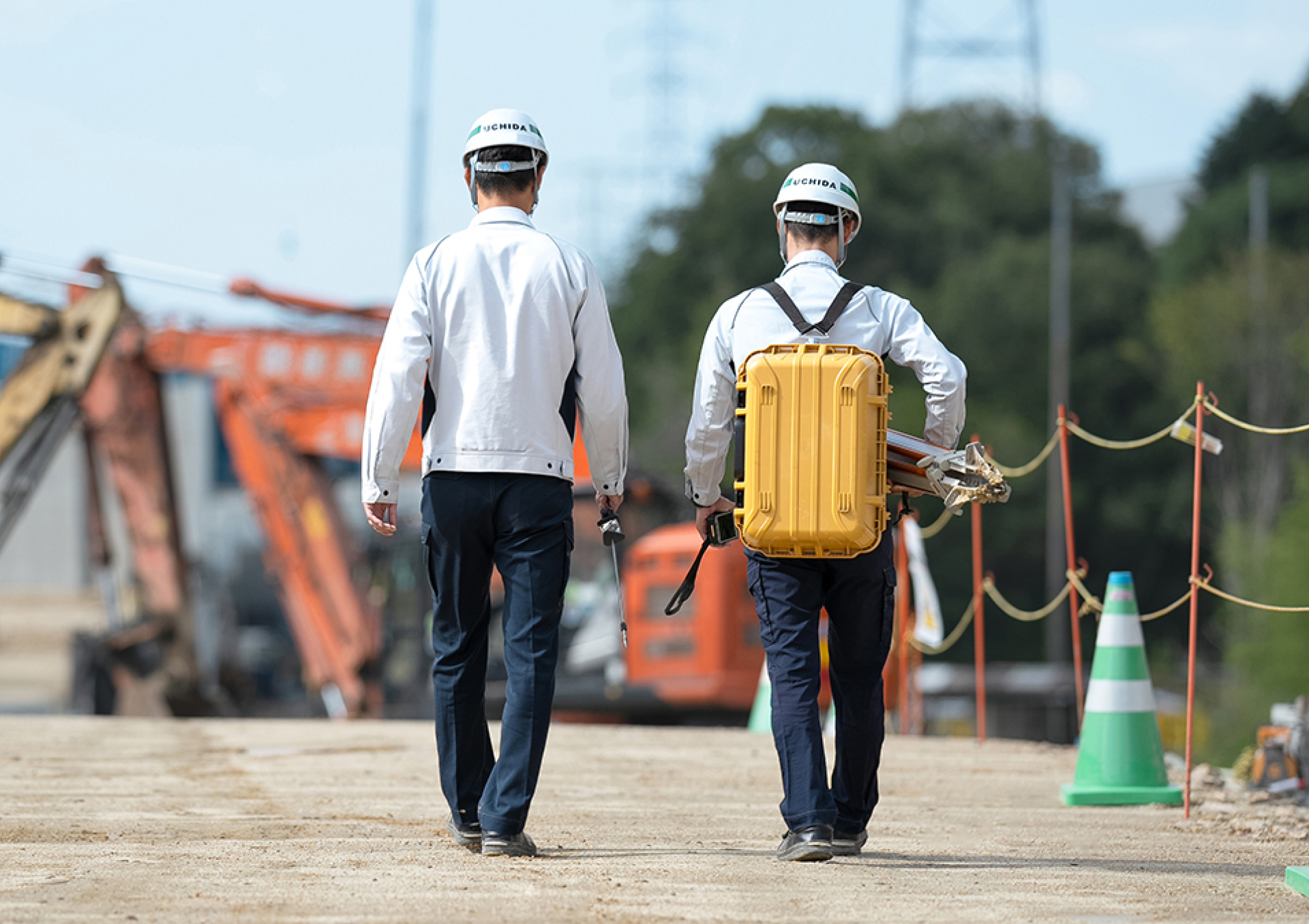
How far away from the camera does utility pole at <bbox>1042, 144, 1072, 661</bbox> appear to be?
47.3 meters

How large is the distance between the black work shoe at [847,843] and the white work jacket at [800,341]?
1091 millimetres

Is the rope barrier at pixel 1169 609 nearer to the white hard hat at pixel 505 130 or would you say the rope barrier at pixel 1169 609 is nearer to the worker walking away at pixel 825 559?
the worker walking away at pixel 825 559

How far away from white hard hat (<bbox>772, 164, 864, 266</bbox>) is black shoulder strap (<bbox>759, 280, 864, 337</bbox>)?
193 mm

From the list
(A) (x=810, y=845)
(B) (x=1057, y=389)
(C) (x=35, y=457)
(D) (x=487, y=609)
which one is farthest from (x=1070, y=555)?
(B) (x=1057, y=389)

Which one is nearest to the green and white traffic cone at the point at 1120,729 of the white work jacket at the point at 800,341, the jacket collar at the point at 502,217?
the white work jacket at the point at 800,341

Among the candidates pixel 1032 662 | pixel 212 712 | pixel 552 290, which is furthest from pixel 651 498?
pixel 1032 662

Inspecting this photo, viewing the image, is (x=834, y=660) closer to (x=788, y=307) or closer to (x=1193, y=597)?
(x=788, y=307)

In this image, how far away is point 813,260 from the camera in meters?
5.50

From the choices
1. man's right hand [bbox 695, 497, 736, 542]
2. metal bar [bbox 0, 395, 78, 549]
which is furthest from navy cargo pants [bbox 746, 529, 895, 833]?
metal bar [bbox 0, 395, 78, 549]

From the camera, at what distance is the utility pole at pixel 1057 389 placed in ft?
155

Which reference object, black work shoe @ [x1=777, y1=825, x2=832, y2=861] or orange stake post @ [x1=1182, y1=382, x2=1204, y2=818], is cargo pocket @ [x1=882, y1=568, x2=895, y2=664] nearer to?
black work shoe @ [x1=777, y1=825, x2=832, y2=861]

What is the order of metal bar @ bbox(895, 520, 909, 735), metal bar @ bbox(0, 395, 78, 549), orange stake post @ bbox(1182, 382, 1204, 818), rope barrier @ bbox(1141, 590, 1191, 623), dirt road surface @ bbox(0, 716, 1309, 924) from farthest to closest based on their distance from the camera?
metal bar @ bbox(0, 395, 78, 549) < metal bar @ bbox(895, 520, 909, 735) < rope barrier @ bbox(1141, 590, 1191, 623) < orange stake post @ bbox(1182, 382, 1204, 818) < dirt road surface @ bbox(0, 716, 1309, 924)

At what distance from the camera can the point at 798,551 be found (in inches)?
205

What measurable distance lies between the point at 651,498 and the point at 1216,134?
134 ft
